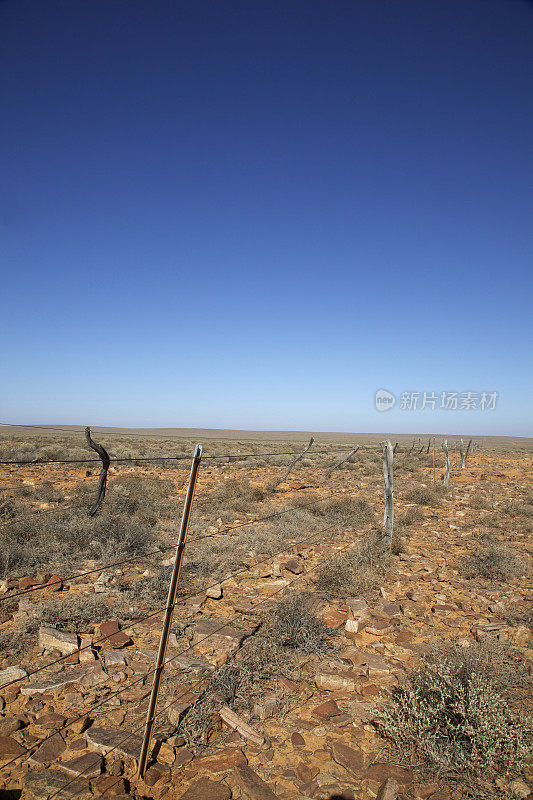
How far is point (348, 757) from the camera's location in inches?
140

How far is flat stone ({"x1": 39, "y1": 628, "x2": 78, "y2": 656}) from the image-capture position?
16.4ft

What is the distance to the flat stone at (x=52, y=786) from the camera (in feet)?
9.98

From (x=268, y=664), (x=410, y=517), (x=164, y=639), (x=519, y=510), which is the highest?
(x=164, y=639)

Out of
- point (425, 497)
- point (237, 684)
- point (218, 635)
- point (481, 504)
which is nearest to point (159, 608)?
point (218, 635)

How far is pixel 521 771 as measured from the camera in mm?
3295

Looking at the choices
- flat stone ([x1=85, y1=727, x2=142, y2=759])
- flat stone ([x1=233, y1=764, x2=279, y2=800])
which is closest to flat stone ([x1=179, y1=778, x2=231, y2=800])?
flat stone ([x1=233, y1=764, x2=279, y2=800])

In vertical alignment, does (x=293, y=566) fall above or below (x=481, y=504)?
below

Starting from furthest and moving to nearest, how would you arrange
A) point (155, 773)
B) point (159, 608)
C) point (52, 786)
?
point (159, 608), point (155, 773), point (52, 786)

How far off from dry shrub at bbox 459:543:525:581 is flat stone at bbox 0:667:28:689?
23.8ft

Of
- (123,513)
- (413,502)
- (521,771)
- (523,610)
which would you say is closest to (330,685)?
(521,771)

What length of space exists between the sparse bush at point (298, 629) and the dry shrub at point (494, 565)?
390cm

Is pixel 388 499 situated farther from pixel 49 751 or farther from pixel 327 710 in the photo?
pixel 49 751

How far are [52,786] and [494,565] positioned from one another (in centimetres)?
769

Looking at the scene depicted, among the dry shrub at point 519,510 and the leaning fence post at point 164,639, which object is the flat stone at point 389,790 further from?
the dry shrub at point 519,510
